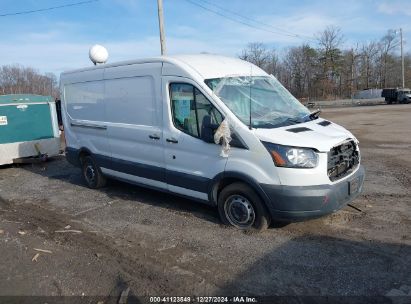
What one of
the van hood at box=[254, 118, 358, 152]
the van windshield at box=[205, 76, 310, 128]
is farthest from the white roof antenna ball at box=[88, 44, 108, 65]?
the van hood at box=[254, 118, 358, 152]

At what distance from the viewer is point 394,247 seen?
15.6 feet

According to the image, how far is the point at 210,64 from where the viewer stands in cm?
603

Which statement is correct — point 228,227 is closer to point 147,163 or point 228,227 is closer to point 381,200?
point 147,163

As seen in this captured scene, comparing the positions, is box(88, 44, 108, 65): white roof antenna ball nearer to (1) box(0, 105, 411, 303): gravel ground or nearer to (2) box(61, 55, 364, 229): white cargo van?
(2) box(61, 55, 364, 229): white cargo van

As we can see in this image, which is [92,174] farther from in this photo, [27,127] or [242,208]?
[27,127]

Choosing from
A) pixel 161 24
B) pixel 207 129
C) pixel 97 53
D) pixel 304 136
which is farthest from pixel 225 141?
pixel 161 24

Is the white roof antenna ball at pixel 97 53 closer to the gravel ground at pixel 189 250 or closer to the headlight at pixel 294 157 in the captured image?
the gravel ground at pixel 189 250

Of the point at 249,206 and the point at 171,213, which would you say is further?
the point at 171,213

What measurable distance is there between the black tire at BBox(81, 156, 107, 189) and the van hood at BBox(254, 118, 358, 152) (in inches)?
158

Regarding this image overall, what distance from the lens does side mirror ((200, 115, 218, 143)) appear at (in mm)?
5450

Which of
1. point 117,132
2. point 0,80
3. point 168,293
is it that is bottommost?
point 168,293

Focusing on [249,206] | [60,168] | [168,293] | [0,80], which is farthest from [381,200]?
[0,80]

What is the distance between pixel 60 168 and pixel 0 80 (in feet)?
190

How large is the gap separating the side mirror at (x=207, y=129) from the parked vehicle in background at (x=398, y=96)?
4940cm
